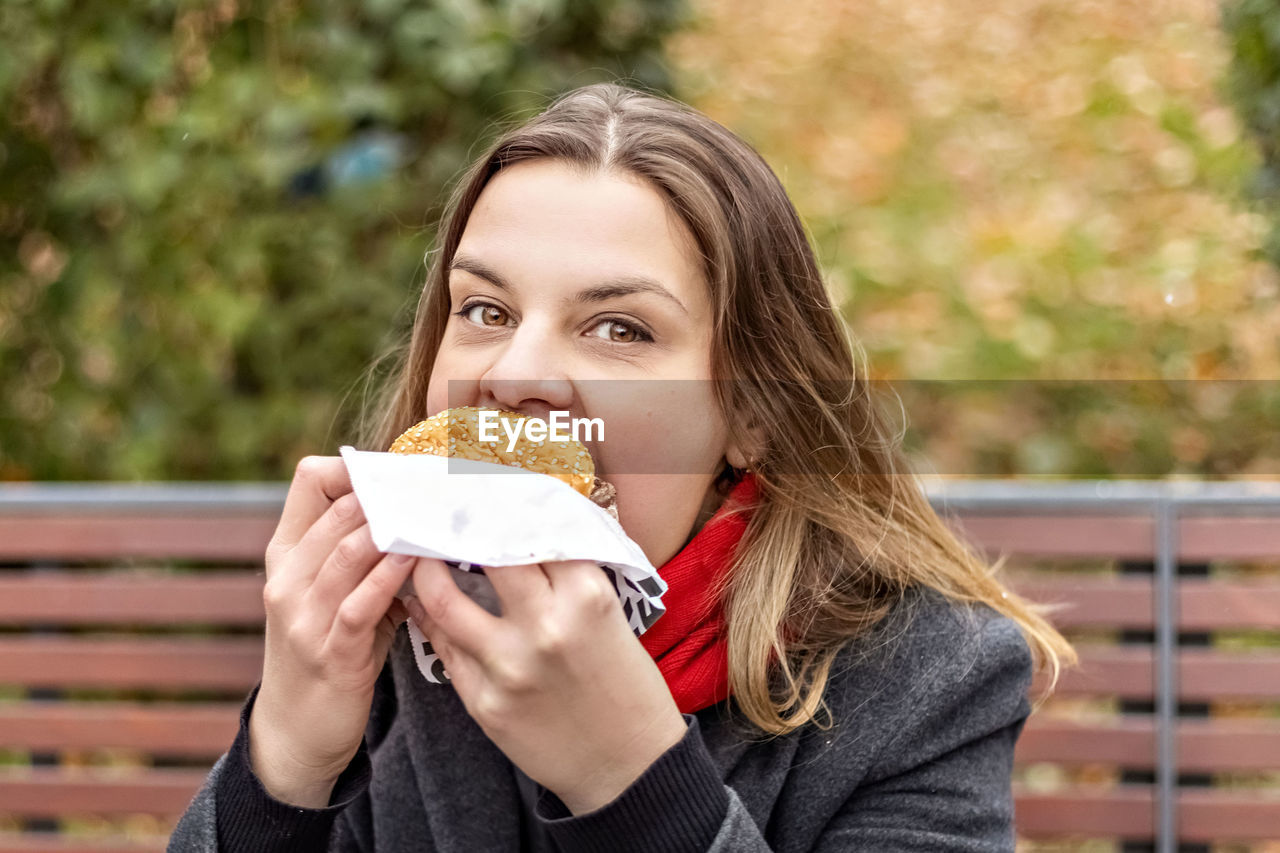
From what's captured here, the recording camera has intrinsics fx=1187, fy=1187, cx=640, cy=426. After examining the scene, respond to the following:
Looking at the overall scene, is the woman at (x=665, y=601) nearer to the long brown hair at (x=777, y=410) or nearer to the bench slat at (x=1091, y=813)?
the long brown hair at (x=777, y=410)

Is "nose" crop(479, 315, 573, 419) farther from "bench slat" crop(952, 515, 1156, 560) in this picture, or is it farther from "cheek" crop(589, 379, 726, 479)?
"bench slat" crop(952, 515, 1156, 560)

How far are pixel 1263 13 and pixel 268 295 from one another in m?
2.16

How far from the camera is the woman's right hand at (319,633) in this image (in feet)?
3.95

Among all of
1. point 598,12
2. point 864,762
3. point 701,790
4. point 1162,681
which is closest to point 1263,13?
point 1162,681

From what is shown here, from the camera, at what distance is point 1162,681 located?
2.15 m

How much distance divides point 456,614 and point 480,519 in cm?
10

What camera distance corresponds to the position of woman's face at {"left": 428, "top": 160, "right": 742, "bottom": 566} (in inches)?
53.0

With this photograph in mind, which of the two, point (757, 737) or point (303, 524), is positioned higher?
point (303, 524)

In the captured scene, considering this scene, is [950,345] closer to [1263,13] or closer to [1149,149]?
[1149,149]

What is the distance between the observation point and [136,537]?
231cm

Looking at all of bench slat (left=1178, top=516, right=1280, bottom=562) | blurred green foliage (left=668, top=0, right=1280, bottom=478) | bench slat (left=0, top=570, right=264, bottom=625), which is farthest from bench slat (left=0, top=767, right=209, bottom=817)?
bench slat (left=1178, top=516, right=1280, bottom=562)

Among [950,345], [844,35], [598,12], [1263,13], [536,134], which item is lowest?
[950,345]

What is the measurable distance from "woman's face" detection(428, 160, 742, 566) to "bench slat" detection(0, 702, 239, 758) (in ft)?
3.99

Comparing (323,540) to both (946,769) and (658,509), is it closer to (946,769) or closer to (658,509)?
(658,509)
